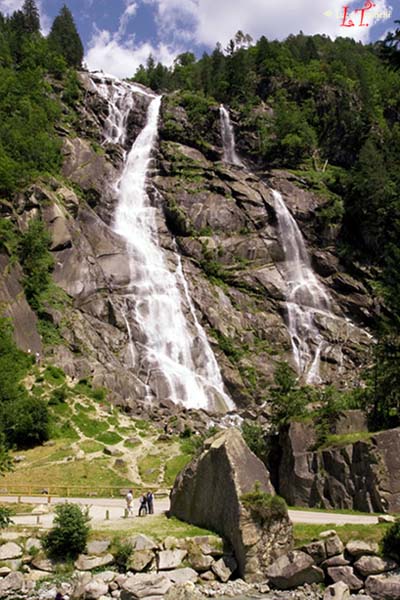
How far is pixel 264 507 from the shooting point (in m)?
18.9

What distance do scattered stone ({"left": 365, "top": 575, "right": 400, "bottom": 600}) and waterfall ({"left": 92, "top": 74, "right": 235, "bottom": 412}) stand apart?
29.2 metres

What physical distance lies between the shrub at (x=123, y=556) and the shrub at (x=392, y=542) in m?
8.59

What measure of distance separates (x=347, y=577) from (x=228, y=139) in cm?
7602

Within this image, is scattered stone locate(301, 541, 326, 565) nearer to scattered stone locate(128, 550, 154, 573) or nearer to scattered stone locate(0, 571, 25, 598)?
scattered stone locate(128, 550, 154, 573)

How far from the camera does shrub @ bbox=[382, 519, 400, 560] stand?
57.4 feet

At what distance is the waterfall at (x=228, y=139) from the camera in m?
82.4

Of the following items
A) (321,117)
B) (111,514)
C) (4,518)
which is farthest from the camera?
(321,117)

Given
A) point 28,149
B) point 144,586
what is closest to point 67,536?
point 144,586

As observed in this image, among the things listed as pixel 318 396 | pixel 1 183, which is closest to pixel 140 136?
pixel 1 183

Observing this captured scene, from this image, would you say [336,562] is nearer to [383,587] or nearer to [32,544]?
[383,587]

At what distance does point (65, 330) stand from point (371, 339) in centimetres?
3183

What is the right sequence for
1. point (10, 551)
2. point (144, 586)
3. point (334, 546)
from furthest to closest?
point (10, 551), point (334, 546), point (144, 586)

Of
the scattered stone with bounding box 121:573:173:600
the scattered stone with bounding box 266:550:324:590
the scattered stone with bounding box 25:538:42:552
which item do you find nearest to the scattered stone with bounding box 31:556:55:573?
the scattered stone with bounding box 25:538:42:552

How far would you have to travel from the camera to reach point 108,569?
1875 centimetres
